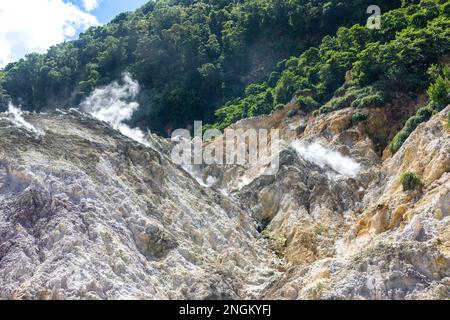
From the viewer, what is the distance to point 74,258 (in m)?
20.9

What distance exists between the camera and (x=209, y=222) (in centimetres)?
→ 2862

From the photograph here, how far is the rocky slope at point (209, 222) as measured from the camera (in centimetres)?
2027

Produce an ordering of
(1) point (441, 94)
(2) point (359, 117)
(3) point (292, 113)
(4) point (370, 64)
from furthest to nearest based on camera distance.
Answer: (3) point (292, 113)
(4) point (370, 64)
(2) point (359, 117)
(1) point (441, 94)

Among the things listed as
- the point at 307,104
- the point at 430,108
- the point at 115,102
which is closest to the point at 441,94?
the point at 430,108

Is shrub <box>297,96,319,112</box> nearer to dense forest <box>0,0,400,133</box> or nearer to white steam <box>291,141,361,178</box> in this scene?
dense forest <box>0,0,400,133</box>

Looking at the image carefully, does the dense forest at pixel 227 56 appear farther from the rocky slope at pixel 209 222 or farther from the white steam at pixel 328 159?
the rocky slope at pixel 209 222

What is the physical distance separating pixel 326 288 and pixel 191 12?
62.6 meters

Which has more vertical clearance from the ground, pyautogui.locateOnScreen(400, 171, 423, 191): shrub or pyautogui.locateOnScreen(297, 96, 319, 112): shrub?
pyautogui.locateOnScreen(297, 96, 319, 112): shrub

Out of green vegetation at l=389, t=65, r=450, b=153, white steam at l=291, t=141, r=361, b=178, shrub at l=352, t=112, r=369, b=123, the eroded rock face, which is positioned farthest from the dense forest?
the eroded rock face

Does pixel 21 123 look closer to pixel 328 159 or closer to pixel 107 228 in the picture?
pixel 107 228

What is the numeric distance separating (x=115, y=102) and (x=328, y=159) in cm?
3716

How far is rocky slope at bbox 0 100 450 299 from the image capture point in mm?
20266

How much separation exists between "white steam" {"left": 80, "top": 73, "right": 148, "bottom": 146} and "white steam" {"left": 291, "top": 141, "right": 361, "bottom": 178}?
3082cm

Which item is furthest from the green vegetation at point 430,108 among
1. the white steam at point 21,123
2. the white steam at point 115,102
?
the white steam at point 115,102
